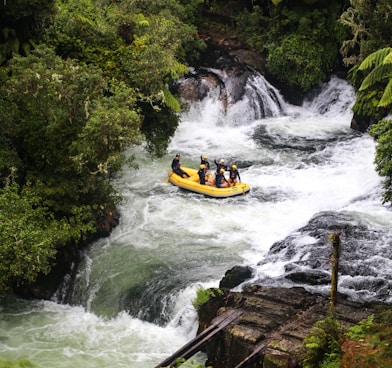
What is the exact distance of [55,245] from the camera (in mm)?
12195

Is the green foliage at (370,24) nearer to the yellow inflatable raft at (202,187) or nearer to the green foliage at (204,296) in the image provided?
the yellow inflatable raft at (202,187)

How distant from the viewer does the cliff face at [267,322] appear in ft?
30.3

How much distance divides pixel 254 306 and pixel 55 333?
3968 mm

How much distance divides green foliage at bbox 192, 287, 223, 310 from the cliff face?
3.3 inches

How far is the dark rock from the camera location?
1182 cm

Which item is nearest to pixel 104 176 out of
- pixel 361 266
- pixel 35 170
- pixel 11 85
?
pixel 35 170

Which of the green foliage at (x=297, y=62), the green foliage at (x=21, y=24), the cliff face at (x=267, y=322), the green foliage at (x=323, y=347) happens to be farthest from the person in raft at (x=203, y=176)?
the green foliage at (x=323, y=347)

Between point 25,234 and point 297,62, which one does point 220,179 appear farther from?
point 297,62

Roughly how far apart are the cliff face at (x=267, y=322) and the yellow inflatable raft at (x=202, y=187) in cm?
536

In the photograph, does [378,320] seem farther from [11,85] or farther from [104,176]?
[11,85]

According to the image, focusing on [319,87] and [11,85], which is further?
[319,87]

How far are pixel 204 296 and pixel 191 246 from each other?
2842 mm

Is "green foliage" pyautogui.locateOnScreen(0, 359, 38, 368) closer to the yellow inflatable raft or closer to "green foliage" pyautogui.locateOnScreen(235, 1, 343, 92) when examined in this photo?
the yellow inflatable raft

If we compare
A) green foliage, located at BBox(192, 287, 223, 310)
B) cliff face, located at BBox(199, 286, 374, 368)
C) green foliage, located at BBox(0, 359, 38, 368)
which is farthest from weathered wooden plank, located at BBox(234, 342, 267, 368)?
green foliage, located at BBox(0, 359, 38, 368)
